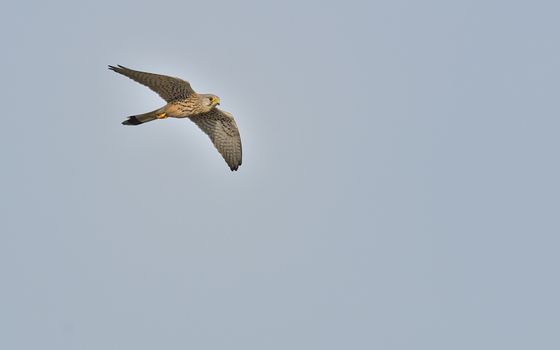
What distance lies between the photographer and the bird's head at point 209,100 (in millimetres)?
21688

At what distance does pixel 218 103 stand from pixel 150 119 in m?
1.63

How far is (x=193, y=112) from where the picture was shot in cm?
2192

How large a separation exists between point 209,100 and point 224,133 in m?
1.80

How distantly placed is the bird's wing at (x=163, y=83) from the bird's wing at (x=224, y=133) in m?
1.84

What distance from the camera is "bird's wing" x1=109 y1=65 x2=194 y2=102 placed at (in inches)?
802

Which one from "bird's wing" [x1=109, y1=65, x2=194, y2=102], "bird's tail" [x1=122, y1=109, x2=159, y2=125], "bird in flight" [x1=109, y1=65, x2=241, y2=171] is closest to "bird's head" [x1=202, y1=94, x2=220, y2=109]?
"bird in flight" [x1=109, y1=65, x2=241, y2=171]

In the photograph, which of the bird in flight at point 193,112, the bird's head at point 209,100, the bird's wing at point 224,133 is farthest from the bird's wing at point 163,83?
the bird's wing at point 224,133

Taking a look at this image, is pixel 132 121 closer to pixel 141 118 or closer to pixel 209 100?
pixel 141 118

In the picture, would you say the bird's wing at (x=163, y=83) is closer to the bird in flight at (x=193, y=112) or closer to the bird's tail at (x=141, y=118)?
the bird in flight at (x=193, y=112)

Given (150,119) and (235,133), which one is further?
(235,133)

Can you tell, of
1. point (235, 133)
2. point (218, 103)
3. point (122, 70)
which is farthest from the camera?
point (235, 133)

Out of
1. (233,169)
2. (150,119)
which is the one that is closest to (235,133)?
(233,169)

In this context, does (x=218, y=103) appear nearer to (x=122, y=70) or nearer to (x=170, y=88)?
(x=170, y=88)

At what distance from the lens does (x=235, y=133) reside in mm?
23312
